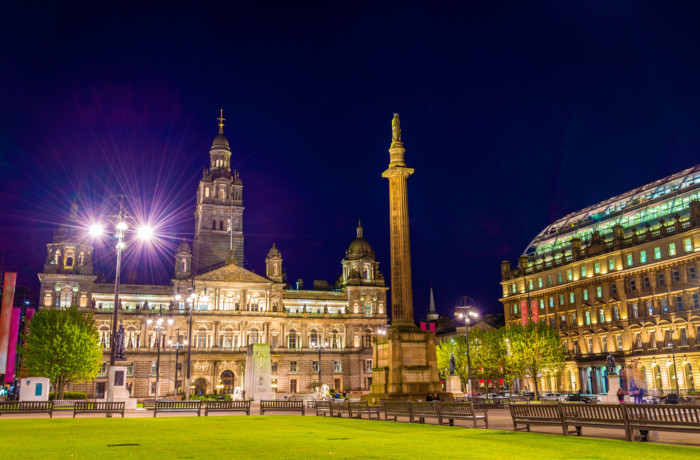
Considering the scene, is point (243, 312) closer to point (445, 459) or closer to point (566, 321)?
point (566, 321)

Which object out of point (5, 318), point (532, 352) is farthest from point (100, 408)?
point (532, 352)

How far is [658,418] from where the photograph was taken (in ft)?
55.3

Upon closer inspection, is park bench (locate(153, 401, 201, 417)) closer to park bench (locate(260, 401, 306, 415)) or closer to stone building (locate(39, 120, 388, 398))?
park bench (locate(260, 401, 306, 415))

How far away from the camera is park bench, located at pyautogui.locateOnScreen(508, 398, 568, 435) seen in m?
19.3

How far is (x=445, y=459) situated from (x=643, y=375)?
65815 millimetres

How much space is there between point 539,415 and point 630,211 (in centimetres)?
6696

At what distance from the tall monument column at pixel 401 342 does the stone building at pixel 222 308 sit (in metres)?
54.4

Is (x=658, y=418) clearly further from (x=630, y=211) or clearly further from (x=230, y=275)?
(x=230, y=275)

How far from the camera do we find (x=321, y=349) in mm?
106250

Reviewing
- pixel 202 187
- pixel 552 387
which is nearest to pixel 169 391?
pixel 202 187

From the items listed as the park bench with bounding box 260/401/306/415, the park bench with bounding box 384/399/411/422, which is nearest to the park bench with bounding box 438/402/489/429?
the park bench with bounding box 384/399/411/422

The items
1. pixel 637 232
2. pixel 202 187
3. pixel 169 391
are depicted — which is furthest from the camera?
pixel 202 187

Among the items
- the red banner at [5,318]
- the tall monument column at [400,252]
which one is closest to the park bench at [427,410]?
the tall monument column at [400,252]

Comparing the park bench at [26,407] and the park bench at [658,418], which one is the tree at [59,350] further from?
the park bench at [658,418]
